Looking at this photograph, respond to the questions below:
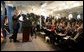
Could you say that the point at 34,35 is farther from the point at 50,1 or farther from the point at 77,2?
the point at 77,2

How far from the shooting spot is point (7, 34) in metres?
3.37

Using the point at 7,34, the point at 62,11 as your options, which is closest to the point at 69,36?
the point at 62,11

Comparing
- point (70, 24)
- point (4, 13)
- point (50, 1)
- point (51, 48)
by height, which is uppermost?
point (50, 1)

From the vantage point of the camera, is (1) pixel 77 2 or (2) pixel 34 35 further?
(2) pixel 34 35

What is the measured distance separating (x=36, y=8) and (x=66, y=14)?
0.56 m

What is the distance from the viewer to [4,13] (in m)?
3.35

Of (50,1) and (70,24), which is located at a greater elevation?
(50,1)

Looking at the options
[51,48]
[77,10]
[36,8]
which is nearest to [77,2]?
[77,10]

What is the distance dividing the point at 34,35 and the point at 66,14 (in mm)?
701

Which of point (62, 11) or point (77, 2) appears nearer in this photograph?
point (77, 2)

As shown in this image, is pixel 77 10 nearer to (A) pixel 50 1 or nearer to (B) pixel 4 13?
(A) pixel 50 1

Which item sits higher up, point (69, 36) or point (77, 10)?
point (77, 10)

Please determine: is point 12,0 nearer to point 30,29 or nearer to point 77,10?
point 30,29

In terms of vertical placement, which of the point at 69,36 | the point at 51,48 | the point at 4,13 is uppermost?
the point at 4,13
